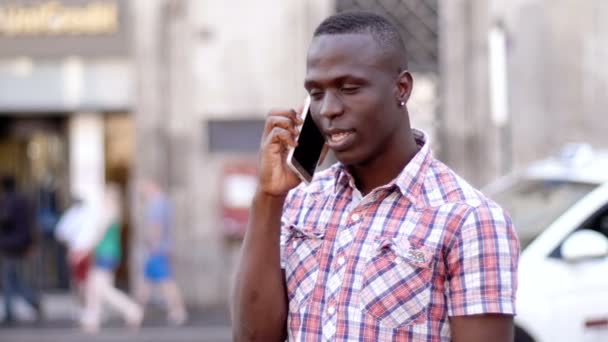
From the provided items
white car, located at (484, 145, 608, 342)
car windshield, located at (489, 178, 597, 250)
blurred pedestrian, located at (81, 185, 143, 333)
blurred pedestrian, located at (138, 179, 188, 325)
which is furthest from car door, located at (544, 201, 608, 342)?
blurred pedestrian, located at (138, 179, 188, 325)

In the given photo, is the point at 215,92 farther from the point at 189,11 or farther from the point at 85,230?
the point at 85,230

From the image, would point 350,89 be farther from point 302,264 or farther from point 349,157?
point 302,264

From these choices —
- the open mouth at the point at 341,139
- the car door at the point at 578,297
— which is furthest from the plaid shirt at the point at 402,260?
the car door at the point at 578,297

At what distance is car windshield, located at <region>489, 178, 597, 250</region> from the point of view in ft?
19.6

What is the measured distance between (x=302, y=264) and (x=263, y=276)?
0.33 ft

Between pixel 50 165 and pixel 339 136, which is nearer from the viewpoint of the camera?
pixel 339 136

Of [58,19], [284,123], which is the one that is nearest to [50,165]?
[58,19]

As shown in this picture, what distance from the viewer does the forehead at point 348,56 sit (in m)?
2.35

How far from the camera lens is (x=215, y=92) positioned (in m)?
14.0

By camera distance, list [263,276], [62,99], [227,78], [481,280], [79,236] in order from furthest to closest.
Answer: [62,99], [227,78], [79,236], [263,276], [481,280]

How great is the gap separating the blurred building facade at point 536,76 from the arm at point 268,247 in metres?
11.7

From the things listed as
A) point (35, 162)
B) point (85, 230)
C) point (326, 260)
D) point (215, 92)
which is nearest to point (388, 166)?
point (326, 260)

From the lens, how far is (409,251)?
7.50 feet

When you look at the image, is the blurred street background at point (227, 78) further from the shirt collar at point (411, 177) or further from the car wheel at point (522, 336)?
the shirt collar at point (411, 177)
